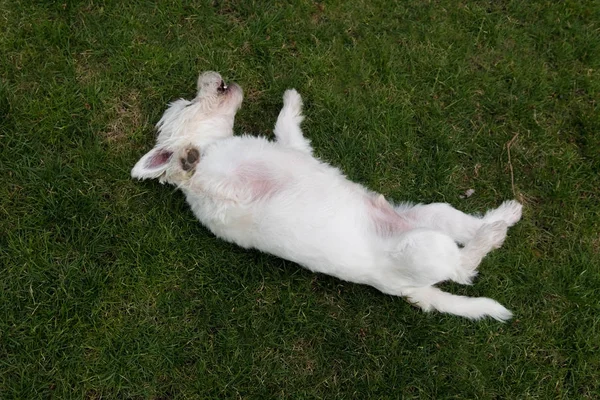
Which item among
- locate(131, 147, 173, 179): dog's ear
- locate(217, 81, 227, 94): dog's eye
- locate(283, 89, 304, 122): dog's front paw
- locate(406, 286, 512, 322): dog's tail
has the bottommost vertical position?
locate(406, 286, 512, 322): dog's tail

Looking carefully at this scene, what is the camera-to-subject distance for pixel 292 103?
397cm

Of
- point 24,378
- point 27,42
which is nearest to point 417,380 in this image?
point 24,378

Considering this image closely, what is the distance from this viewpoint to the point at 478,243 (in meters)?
3.26

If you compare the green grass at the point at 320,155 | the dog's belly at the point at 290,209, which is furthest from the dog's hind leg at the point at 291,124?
the dog's belly at the point at 290,209

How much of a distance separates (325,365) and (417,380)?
2.50 feet

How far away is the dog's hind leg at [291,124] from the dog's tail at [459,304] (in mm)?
1459

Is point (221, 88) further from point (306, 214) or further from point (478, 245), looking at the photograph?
point (478, 245)

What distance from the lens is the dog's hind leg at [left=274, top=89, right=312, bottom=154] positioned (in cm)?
387

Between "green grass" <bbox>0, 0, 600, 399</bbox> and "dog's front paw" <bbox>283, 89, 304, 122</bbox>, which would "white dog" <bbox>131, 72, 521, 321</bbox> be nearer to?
"dog's front paw" <bbox>283, 89, 304, 122</bbox>

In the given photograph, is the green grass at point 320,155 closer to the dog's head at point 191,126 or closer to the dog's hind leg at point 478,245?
the dog's head at point 191,126

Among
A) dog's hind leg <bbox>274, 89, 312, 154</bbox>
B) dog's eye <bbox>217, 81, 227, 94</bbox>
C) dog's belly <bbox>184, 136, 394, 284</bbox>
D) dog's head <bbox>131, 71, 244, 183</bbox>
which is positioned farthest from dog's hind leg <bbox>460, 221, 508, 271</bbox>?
dog's eye <bbox>217, 81, 227, 94</bbox>

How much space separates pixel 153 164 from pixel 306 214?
127 centimetres

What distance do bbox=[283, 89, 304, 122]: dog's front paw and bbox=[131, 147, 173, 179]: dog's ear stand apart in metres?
1.07

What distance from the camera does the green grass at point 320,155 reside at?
3.72 metres
